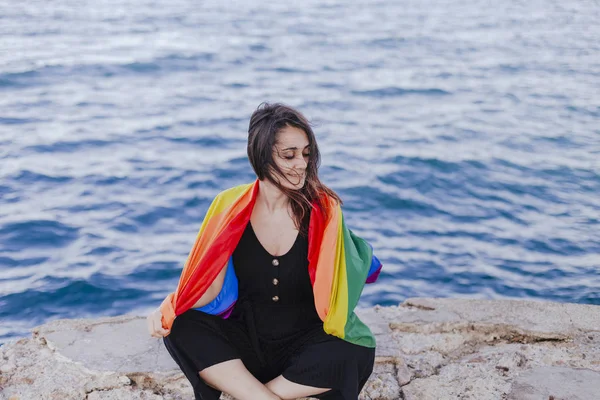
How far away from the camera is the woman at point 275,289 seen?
2.97 metres

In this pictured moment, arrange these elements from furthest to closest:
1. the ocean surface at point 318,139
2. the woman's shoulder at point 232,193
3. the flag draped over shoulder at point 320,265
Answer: the ocean surface at point 318,139 < the woman's shoulder at point 232,193 < the flag draped over shoulder at point 320,265

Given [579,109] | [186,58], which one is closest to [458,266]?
[579,109]

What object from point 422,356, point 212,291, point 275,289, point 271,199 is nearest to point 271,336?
point 275,289

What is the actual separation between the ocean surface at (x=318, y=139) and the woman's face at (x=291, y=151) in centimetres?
36

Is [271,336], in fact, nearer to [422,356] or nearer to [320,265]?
[320,265]

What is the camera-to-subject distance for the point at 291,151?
3.03 m

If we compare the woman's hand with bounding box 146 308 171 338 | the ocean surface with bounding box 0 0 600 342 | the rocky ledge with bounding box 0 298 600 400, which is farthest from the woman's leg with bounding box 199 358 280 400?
the ocean surface with bounding box 0 0 600 342

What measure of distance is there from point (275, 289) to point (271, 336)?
21 cm

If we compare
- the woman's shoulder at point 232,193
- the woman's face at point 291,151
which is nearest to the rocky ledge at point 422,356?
the woman's shoulder at point 232,193

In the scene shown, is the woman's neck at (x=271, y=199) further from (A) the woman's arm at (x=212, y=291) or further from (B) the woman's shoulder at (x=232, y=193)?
(A) the woman's arm at (x=212, y=291)

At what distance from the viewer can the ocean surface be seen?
237 inches

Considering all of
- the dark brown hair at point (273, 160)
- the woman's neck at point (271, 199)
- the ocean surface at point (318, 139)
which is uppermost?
the dark brown hair at point (273, 160)

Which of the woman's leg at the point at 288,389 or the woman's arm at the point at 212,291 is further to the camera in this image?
the woman's arm at the point at 212,291

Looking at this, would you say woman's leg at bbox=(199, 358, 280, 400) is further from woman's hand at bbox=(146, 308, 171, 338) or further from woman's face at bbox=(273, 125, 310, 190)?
woman's face at bbox=(273, 125, 310, 190)
